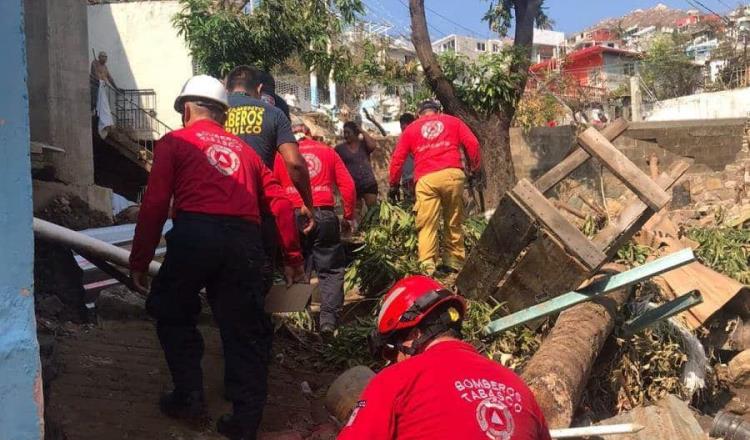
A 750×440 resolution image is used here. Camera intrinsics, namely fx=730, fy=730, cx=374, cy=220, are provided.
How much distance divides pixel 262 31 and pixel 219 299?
8.33 metres

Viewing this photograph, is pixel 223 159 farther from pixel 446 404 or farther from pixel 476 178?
pixel 476 178

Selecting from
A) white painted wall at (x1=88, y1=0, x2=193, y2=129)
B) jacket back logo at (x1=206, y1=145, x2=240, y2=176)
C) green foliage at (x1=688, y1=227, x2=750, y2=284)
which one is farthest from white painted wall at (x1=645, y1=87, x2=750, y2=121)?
jacket back logo at (x1=206, y1=145, x2=240, y2=176)

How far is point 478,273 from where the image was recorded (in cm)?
530

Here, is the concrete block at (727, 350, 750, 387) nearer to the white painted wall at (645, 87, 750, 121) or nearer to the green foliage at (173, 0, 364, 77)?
the green foliage at (173, 0, 364, 77)

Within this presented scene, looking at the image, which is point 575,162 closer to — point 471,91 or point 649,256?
point 649,256

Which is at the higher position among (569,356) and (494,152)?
(494,152)

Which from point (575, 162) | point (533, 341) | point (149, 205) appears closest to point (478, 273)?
point (533, 341)

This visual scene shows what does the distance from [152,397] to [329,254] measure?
2083 millimetres

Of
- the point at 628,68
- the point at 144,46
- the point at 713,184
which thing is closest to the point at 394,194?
the point at 713,184

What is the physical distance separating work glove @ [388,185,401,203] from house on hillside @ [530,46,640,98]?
710 inches

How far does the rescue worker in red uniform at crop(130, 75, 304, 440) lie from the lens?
3334 millimetres

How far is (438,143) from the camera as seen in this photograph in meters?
6.48

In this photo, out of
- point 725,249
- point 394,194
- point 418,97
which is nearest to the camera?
point 394,194

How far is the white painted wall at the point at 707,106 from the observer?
80.5 feet
